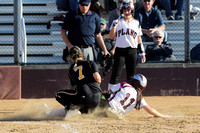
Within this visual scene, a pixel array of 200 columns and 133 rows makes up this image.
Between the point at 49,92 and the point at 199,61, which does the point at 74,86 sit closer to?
the point at 49,92

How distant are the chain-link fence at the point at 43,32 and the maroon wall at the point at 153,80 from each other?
0.96m

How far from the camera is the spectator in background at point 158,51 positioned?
35.2 ft

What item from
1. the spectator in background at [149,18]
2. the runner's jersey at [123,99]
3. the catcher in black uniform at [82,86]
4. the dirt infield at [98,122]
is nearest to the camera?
the dirt infield at [98,122]

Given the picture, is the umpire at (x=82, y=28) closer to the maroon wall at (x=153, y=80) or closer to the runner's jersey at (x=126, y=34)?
the runner's jersey at (x=126, y=34)

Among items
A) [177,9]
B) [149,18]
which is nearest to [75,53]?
[149,18]

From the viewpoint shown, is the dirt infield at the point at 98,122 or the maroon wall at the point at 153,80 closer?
the dirt infield at the point at 98,122

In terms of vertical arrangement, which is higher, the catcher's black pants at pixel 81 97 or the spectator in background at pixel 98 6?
the spectator in background at pixel 98 6

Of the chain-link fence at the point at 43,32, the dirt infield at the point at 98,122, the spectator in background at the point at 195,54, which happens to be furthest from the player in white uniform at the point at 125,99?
the chain-link fence at the point at 43,32

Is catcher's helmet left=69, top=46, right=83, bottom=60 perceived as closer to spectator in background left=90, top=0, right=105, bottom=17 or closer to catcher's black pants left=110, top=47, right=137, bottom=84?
catcher's black pants left=110, top=47, right=137, bottom=84

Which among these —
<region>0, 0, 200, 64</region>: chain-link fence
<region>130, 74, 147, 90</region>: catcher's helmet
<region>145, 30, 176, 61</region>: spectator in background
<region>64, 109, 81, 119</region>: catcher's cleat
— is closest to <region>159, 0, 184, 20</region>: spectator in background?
<region>0, 0, 200, 64</region>: chain-link fence

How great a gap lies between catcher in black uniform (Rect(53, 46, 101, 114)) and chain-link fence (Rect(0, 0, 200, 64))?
195 inches

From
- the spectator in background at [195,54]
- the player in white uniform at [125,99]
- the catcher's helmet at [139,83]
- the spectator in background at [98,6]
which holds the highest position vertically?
the spectator in background at [98,6]

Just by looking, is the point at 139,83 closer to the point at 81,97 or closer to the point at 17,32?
the point at 81,97

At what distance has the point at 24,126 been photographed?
20.0 feet
